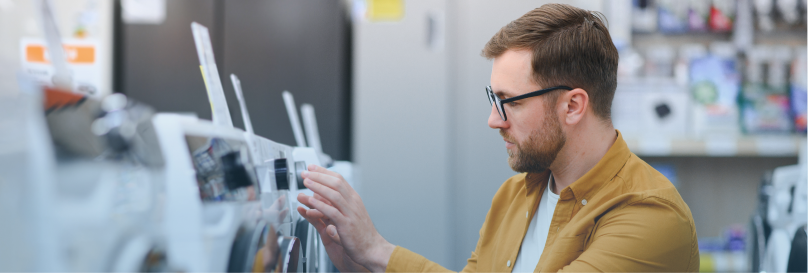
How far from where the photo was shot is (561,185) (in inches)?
42.6

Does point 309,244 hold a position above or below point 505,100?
below

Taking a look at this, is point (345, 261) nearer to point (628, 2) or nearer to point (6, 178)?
point (6, 178)

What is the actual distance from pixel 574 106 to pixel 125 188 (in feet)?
2.58

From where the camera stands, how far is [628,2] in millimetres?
2207

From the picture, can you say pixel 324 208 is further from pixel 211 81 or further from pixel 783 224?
pixel 783 224

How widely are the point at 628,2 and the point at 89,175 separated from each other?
2.20 m

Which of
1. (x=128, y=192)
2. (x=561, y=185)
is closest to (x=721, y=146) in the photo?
(x=561, y=185)

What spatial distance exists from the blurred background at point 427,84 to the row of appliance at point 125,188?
57.8 inches

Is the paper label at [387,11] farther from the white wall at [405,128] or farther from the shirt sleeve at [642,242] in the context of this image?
the shirt sleeve at [642,242]

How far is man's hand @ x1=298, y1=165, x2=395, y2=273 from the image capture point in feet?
2.64

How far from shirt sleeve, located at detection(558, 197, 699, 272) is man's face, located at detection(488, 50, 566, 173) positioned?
0.18 m

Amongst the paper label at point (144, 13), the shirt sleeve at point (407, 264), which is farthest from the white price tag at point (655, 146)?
the paper label at point (144, 13)

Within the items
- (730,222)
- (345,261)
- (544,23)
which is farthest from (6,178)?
(730,222)

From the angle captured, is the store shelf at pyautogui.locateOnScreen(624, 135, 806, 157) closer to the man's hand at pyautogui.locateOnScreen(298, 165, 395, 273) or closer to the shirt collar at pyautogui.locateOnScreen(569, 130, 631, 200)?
the shirt collar at pyautogui.locateOnScreen(569, 130, 631, 200)
